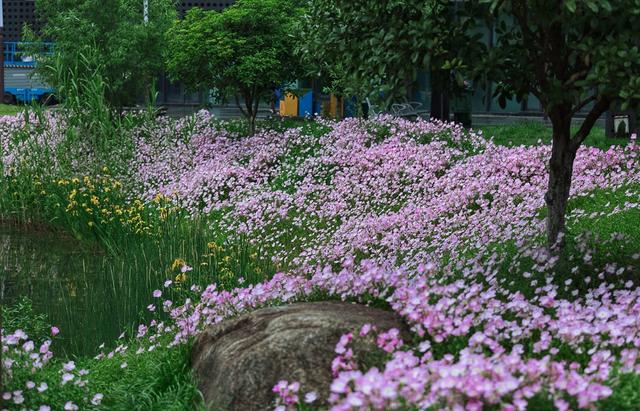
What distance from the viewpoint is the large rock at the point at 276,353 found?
17.8 feet

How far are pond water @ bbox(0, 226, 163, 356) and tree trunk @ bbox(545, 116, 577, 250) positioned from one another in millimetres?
3914

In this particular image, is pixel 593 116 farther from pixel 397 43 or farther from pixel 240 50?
pixel 240 50

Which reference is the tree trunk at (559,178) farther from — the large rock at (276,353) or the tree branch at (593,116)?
the large rock at (276,353)

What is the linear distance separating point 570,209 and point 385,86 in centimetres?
461

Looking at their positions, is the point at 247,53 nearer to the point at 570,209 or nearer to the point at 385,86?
the point at 570,209

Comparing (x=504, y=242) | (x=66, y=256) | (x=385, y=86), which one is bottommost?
(x=66, y=256)

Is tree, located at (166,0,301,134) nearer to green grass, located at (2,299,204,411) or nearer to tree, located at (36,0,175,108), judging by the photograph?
tree, located at (36,0,175,108)

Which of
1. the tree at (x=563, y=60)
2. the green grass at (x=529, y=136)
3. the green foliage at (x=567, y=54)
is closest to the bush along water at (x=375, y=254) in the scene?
the tree at (x=563, y=60)

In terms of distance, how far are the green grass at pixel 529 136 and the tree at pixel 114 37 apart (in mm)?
8226

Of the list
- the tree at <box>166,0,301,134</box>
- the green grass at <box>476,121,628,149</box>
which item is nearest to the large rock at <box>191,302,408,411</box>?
the green grass at <box>476,121,628,149</box>

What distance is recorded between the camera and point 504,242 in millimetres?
10180

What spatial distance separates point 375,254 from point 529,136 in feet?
25.0

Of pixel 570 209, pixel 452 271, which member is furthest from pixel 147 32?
pixel 452 271

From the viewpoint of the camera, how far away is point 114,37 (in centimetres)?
2158
